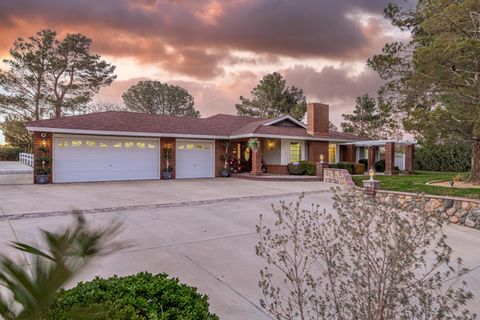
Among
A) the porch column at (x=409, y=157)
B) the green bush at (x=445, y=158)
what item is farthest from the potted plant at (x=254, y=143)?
the green bush at (x=445, y=158)

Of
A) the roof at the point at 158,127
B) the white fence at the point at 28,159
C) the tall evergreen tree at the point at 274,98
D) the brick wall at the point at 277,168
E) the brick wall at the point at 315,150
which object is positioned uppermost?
the tall evergreen tree at the point at 274,98

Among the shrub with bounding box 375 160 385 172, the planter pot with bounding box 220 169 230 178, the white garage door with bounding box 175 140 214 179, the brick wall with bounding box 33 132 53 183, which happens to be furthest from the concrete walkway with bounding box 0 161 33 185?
the shrub with bounding box 375 160 385 172

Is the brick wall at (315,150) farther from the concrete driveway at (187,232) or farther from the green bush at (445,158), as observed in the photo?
the concrete driveway at (187,232)

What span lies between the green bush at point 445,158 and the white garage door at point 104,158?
18.8 meters

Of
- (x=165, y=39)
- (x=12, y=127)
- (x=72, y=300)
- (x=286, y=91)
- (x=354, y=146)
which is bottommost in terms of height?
(x=72, y=300)

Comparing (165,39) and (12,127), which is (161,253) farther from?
(12,127)

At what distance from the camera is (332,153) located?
21203 millimetres

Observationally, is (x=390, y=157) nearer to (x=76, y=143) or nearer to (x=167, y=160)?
Result: (x=167, y=160)

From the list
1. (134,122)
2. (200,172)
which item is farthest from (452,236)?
(134,122)

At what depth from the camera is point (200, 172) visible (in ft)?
59.1

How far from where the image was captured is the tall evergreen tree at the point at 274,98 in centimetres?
3450

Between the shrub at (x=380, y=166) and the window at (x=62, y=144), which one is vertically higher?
the window at (x=62, y=144)

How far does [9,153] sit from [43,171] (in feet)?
94.9

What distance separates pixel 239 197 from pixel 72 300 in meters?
8.08
